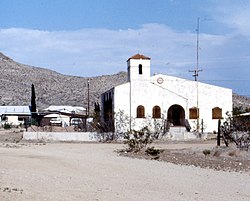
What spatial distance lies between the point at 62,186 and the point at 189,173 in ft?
25.0

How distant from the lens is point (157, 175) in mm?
22578

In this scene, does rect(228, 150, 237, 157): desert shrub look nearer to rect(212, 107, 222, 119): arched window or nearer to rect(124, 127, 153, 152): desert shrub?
rect(124, 127, 153, 152): desert shrub

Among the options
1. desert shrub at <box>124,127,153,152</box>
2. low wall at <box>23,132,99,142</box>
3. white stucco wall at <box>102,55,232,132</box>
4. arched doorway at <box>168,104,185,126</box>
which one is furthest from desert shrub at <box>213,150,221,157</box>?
arched doorway at <box>168,104,185,126</box>

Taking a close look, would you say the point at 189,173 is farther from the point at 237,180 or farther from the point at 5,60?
the point at 5,60

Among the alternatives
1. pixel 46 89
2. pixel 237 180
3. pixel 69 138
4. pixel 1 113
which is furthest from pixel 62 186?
pixel 46 89

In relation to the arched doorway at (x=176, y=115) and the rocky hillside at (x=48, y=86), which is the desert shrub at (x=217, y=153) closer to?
the arched doorway at (x=176, y=115)

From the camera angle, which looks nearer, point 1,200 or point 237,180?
point 1,200

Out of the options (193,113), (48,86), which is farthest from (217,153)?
(48,86)

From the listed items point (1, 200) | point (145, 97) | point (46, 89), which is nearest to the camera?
point (1, 200)

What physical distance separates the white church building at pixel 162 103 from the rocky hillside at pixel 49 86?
197 ft

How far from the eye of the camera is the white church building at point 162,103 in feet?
184

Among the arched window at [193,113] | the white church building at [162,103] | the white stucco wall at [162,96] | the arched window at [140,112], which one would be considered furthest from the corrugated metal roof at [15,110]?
the arched window at [193,113]

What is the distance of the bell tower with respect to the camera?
57.2 m

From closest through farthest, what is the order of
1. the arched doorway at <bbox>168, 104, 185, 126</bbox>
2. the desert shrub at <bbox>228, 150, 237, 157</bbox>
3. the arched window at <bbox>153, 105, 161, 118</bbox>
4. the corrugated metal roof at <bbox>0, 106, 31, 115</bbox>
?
the desert shrub at <bbox>228, 150, 237, 157</bbox>
the arched window at <bbox>153, 105, 161, 118</bbox>
the arched doorway at <bbox>168, 104, 185, 126</bbox>
the corrugated metal roof at <bbox>0, 106, 31, 115</bbox>
